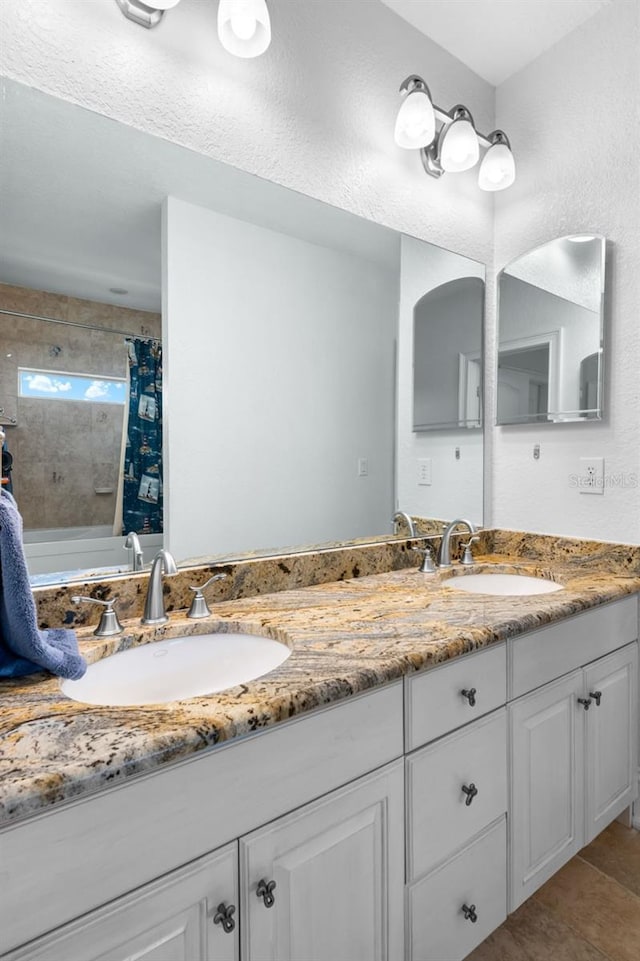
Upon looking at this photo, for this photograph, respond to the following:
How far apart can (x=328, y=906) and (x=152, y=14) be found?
1.84 metres

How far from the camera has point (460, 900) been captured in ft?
3.63

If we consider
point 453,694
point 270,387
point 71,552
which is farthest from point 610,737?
point 71,552

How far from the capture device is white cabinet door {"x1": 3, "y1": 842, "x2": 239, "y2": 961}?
62 centimetres

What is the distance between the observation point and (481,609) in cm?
125

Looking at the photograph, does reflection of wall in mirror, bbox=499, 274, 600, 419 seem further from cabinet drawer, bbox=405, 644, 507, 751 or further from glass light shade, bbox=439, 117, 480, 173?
cabinet drawer, bbox=405, 644, 507, 751

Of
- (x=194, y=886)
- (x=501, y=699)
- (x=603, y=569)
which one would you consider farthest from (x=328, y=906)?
(x=603, y=569)

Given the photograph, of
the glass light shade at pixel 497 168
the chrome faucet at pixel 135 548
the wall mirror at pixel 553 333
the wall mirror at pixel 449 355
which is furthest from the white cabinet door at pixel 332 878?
the glass light shade at pixel 497 168

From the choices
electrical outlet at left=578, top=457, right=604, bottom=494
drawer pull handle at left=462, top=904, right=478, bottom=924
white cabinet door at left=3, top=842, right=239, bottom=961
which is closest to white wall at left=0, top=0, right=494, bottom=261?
electrical outlet at left=578, top=457, right=604, bottom=494

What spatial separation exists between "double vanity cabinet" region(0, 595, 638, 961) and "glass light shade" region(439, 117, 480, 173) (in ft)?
4.89

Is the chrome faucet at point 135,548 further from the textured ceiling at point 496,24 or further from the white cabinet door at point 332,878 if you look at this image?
the textured ceiling at point 496,24

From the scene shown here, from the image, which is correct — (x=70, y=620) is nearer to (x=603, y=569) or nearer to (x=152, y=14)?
(x=152, y=14)

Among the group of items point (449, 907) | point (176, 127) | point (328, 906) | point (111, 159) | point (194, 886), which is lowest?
point (449, 907)

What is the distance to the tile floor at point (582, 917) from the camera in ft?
4.13

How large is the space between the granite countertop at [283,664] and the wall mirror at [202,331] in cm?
23
